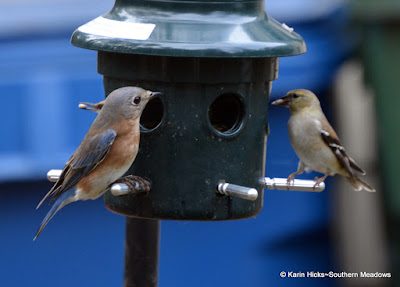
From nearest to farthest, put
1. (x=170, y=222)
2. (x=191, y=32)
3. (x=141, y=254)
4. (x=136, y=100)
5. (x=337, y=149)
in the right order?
1. (x=191, y=32)
2. (x=136, y=100)
3. (x=141, y=254)
4. (x=337, y=149)
5. (x=170, y=222)

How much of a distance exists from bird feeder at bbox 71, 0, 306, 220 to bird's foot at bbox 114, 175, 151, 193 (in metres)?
0.04

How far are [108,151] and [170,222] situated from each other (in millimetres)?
4391

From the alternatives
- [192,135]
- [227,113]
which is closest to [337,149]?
[227,113]

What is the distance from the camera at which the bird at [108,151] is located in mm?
4871

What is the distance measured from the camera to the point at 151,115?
541cm

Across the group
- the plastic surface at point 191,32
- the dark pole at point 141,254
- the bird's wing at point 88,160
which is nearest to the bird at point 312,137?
the plastic surface at point 191,32

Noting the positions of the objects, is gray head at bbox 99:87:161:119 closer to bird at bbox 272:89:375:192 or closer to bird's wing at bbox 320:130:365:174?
bird at bbox 272:89:375:192

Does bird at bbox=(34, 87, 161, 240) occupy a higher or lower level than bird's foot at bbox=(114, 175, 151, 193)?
higher

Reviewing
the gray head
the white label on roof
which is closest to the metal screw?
the gray head

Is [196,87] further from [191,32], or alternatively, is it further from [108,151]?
[108,151]

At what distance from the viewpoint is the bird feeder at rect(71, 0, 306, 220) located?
479cm

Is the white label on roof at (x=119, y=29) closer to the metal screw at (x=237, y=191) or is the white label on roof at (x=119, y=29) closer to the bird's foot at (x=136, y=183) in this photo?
the bird's foot at (x=136, y=183)

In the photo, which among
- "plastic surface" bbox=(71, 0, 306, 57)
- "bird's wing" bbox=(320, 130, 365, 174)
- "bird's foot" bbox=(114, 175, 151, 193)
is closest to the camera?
"plastic surface" bbox=(71, 0, 306, 57)

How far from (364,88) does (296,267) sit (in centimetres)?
202
